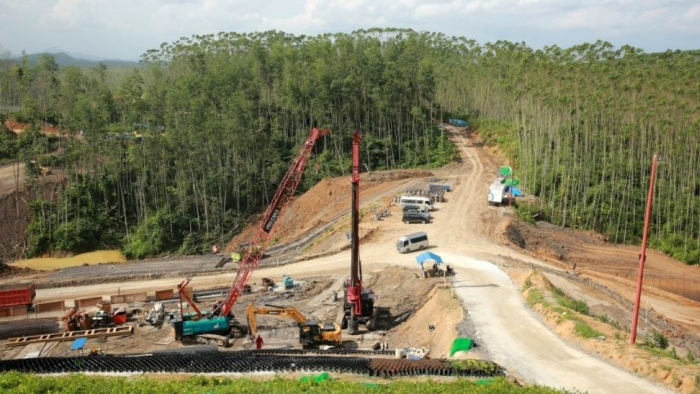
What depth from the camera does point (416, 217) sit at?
4647cm

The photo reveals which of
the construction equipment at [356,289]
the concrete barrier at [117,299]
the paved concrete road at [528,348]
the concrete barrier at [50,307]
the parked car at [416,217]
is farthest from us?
the parked car at [416,217]

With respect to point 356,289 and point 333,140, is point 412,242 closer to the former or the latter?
point 356,289

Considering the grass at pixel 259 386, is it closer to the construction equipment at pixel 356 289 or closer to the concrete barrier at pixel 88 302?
the construction equipment at pixel 356 289

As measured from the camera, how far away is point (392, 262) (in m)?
39.7

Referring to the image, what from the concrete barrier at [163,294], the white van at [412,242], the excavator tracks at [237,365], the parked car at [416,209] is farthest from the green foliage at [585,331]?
the concrete barrier at [163,294]

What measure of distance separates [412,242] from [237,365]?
20160 millimetres

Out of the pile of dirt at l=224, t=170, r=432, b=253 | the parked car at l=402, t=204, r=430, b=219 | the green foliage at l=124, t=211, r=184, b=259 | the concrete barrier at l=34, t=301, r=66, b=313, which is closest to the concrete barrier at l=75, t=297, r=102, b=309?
the concrete barrier at l=34, t=301, r=66, b=313

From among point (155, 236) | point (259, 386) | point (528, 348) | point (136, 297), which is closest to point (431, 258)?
point (528, 348)

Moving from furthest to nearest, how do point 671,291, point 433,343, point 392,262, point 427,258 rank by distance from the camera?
1. point 671,291
2. point 392,262
3. point 427,258
4. point 433,343

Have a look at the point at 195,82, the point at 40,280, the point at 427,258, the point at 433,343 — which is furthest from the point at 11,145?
the point at 433,343

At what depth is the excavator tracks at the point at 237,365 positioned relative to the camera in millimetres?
21391

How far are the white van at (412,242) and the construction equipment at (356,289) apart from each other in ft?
33.5

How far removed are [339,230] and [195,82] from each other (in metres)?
34.2

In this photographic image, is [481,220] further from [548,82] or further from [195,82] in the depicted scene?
[195,82]
